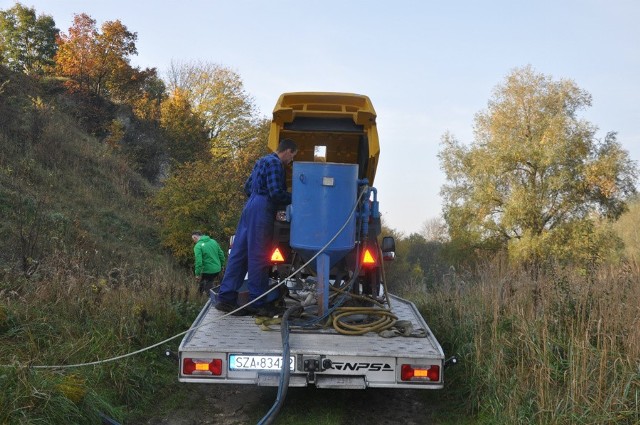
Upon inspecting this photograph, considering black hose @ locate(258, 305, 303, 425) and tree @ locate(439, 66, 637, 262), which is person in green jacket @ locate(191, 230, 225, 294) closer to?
black hose @ locate(258, 305, 303, 425)

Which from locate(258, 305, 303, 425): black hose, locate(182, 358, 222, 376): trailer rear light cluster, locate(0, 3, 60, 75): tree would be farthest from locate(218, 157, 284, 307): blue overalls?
locate(0, 3, 60, 75): tree

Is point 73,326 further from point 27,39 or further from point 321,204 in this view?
point 27,39

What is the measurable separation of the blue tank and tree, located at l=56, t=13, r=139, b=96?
2997 centimetres

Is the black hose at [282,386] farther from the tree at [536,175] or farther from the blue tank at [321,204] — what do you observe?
the tree at [536,175]

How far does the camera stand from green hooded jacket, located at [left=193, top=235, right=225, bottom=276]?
39.8 feet

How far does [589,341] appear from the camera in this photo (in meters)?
4.80

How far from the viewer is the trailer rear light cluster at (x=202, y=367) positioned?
4.88 meters

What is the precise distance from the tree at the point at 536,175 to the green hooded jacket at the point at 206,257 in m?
25.9

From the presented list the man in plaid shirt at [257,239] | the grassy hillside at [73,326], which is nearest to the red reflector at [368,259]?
the man in plaid shirt at [257,239]

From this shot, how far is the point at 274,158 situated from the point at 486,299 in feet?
8.80

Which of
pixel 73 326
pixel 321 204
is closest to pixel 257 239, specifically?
pixel 321 204

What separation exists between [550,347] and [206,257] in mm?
8456

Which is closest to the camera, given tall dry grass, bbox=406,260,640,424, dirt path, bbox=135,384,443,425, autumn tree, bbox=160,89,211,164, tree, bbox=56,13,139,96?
tall dry grass, bbox=406,260,640,424

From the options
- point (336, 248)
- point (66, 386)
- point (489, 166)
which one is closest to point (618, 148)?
point (489, 166)
